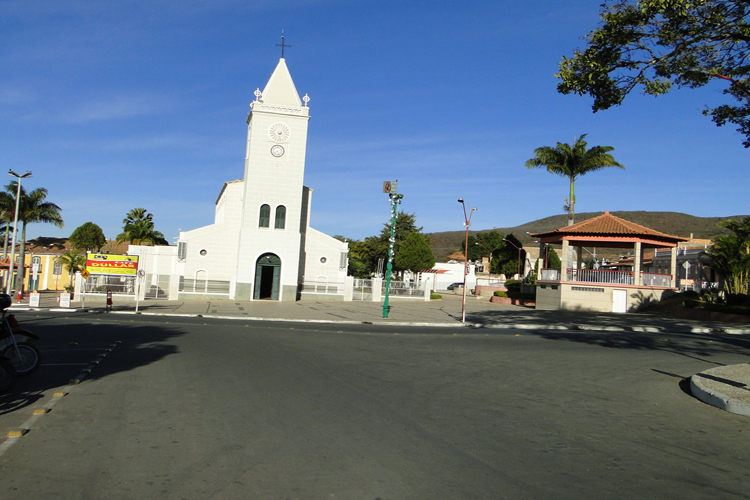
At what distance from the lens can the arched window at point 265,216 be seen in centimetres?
4109

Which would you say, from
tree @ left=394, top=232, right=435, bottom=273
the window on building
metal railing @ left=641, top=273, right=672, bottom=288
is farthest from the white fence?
metal railing @ left=641, top=273, right=672, bottom=288

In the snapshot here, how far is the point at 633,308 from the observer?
37.4 metres

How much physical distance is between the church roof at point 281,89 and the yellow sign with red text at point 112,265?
50.3 feet

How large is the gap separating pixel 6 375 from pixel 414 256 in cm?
5553

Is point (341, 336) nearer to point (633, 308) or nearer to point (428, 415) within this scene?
point (428, 415)

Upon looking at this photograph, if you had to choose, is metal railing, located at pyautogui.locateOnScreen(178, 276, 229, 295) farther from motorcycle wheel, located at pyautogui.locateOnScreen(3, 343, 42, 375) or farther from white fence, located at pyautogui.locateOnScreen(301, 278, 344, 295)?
motorcycle wheel, located at pyautogui.locateOnScreen(3, 343, 42, 375)

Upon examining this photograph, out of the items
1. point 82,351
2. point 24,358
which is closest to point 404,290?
point 82,351

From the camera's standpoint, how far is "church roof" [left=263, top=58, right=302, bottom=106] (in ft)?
136

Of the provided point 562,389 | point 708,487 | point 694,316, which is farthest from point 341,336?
point 694,316

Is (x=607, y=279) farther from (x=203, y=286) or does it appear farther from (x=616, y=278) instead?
(x=203, y=286)

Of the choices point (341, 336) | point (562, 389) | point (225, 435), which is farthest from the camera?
point (341, 336)

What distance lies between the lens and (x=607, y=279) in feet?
125

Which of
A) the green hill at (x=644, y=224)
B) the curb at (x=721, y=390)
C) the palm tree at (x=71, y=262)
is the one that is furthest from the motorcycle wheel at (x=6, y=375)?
the green hill at (x=644, y=224)

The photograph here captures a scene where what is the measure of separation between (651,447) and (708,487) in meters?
1.46
